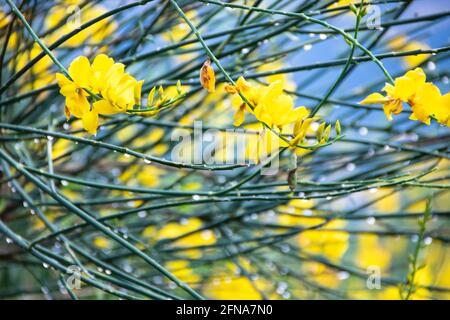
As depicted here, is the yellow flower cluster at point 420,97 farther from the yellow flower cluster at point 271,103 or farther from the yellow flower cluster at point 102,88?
the yellow flower cluster at point 102,88

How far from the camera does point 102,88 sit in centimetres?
59

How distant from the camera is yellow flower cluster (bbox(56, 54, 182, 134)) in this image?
0.58 m

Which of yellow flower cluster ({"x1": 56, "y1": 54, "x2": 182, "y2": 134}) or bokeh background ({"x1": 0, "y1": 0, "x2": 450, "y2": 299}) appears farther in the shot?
bokeh background ({"x1": 0, "y1": 0, "x2": 450, "y2": 299})

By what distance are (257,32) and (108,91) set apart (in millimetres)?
400

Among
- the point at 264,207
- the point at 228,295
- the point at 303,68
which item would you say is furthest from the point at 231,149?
the point at 303,68

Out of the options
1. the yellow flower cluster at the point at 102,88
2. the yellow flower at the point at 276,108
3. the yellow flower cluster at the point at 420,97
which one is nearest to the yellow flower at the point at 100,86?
the yellow flower cluster at the point at 102,88

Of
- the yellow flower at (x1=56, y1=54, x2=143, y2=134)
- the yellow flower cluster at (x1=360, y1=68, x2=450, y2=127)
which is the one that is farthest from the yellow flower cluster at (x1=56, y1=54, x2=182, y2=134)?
the yellow flower cluster at (x1=360, y1=68, x2=450, y2=127)

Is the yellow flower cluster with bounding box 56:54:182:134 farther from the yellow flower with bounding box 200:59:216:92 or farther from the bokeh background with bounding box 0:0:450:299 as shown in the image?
the bokeh background with bounding box 0:0:450:299

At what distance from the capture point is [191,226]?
5.03 ft

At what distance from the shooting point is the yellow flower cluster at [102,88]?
1.91 ft

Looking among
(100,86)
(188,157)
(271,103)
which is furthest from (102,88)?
(188,157)

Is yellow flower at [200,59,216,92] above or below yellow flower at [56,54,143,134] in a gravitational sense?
above

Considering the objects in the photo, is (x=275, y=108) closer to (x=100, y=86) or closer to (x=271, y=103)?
(x=271, y=103)
